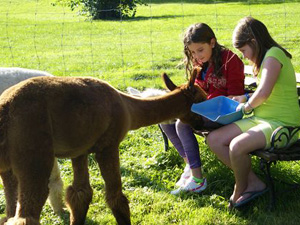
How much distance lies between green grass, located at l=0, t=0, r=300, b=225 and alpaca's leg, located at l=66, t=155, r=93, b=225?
1.00ft

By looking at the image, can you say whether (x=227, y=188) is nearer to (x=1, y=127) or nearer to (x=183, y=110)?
(x=183, y=110)

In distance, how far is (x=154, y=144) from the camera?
5.56 m

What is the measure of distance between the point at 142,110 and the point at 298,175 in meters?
1.80

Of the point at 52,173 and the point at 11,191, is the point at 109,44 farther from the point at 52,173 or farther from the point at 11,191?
the point at 11,191

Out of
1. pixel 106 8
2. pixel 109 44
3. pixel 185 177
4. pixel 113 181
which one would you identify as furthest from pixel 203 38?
pixel 106 8

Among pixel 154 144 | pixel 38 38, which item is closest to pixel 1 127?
pixel 154 144

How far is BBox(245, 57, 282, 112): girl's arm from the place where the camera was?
3.74 meters

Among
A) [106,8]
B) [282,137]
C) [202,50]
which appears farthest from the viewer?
[106,8]

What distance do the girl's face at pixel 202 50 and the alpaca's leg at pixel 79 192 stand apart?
1490 mm

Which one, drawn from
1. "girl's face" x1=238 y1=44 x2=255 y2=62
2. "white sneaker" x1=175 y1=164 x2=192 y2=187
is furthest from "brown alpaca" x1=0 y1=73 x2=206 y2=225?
"white sneaker" x1=175 y1=164 x2=192 y2=187

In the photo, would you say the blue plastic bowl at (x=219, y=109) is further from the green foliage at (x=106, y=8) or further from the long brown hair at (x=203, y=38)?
the green foliage at (x=106, y=8)

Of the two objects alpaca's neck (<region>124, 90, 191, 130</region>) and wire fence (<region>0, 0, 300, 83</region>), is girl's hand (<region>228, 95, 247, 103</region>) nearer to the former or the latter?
alpaca's neck (<region>124, 90, 191, 130</region>)

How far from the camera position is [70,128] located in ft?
10.8

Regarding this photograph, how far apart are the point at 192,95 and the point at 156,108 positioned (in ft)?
1.25
